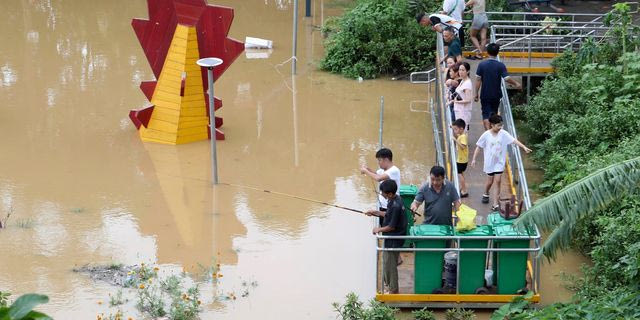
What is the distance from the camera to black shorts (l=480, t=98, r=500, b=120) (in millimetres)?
15203

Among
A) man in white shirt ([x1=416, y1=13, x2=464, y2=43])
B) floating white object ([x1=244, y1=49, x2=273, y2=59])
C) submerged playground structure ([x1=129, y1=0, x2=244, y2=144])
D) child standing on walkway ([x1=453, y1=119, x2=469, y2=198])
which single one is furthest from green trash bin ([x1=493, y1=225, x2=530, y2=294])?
floating white object ([x1=244, y1=49, x2=273, y2=59])

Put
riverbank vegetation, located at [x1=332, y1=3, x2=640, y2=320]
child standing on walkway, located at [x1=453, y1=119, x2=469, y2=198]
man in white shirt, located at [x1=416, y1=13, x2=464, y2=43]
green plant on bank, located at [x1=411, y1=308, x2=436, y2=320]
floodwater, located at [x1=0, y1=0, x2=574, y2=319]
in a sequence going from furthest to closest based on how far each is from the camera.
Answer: man in white shirt, located at [x1=416, y1=13, x2=464, y2=43], child standing on walkway, located at [x1=453, y1=119, x2=469, y2=198], floodwater, located at [x1=0, y1=0, x2=574, y2=319], green plant on bank, located at [x1=411, y1=308, x2=436, y2=320], riverbank vegetation, located at [x1=332, y1=3, x2=640, y2=320]

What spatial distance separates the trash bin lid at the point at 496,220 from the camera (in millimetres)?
11930

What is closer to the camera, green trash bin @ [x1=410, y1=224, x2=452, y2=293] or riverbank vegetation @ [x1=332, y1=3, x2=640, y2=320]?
riverbank vegetation @ [x1=332, y1=3, x2=640, y2=320]

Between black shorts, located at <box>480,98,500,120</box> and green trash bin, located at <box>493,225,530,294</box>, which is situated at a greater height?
black shorts, located at <box>480,98,500,120</box>

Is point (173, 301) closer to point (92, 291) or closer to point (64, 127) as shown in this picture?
point (92, 291)

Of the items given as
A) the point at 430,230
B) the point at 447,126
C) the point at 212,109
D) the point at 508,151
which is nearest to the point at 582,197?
the point at 430,230

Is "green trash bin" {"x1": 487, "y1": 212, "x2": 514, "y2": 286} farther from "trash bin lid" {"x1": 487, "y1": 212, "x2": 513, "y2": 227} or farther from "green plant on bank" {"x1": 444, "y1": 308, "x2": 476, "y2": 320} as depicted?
"green plant on bank" {"x1": 444, "y1": 308, "x2": 476, "y2": 320}

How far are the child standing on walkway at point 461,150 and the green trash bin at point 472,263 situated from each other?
1.89 metres

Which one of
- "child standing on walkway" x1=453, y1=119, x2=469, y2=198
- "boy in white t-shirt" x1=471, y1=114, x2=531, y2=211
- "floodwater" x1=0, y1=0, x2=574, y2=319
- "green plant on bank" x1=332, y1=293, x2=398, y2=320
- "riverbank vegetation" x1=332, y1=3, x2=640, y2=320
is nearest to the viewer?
"riverbank vegetation" x1=332, y1=3, x2=640, y2=320

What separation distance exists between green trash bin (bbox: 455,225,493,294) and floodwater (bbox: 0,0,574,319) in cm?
136

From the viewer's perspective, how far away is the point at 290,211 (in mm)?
14742

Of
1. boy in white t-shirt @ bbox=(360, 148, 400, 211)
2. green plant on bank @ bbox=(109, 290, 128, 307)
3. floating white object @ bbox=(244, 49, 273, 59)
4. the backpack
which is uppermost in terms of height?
boy in white t-shirt @ bbox=(360, 148, 400, 211)

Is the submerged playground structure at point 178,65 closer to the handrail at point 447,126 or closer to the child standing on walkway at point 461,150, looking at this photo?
the handrail at point 447,126
